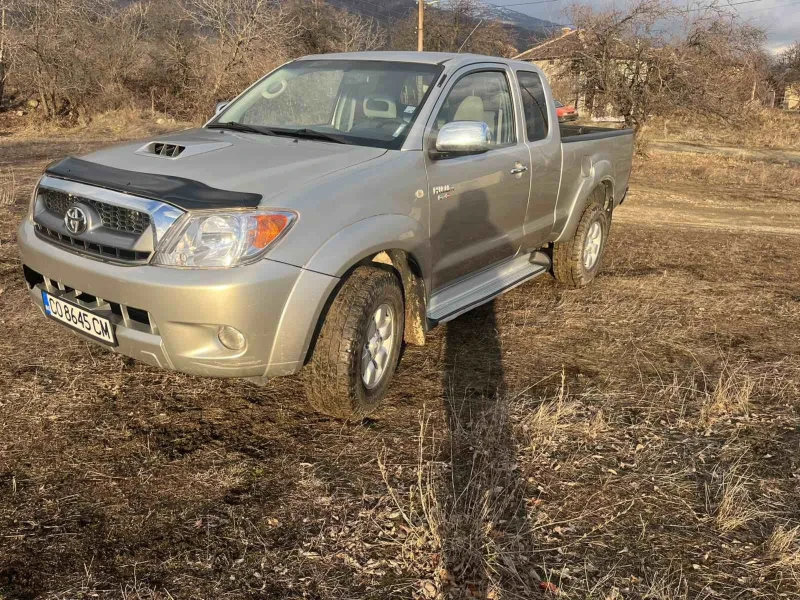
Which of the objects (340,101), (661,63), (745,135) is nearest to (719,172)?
(661,63)

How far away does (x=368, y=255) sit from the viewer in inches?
123

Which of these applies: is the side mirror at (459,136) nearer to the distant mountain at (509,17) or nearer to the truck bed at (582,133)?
the truck bed at (582,133)

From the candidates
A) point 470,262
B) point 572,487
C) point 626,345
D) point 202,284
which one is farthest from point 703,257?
point 202,284

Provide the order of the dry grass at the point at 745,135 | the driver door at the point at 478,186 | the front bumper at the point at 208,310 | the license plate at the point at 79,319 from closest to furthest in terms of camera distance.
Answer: the front bumper at the point at 208,310 < the license plate at the point at 79,319 < the driver door at the point at 478,186 < the dry grass at the point at 745,135

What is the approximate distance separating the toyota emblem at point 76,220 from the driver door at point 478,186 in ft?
5.67

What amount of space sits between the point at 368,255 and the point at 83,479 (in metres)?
1.59

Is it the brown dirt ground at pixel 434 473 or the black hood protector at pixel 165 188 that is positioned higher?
the black hood protector at pixel 165 188

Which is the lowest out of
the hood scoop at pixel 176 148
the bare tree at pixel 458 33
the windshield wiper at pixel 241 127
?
the hood scoop at pixel 176 148

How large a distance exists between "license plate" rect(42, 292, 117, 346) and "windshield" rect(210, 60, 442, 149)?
156 cm

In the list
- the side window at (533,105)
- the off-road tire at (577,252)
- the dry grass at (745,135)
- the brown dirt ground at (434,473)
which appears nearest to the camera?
the brown dirt ground at (434,473)

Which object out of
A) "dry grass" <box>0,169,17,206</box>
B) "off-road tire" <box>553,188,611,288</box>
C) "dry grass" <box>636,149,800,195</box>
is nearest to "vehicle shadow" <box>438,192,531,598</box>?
"off-road tire" <box>553,188,611,288</box>

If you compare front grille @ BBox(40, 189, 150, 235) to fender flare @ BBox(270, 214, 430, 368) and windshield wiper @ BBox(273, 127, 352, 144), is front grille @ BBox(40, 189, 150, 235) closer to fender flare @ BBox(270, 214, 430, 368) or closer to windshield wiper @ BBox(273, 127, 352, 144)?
fender flare @ BBox(270, 214, 430, 368)

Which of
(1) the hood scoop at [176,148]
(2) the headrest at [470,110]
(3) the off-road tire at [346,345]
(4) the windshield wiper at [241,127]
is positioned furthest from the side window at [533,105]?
(1) the hood scoop at [176,148]

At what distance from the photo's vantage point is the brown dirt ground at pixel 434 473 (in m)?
2.34
